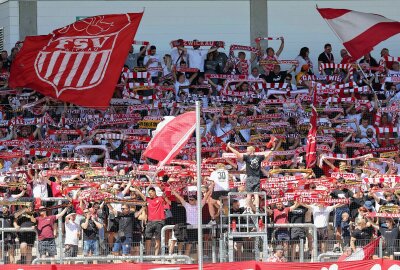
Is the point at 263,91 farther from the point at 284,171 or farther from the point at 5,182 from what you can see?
the point at 5,182

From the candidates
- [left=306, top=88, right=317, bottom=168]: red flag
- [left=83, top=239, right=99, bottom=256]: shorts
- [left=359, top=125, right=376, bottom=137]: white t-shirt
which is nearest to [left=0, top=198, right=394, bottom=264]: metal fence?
[left=83, top=239, right=99, bottom=256]: shorts

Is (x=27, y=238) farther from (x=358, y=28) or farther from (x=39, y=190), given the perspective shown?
(x=358, y=28)

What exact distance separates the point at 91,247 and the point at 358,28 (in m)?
10.7

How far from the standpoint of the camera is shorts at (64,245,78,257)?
27.4 metres

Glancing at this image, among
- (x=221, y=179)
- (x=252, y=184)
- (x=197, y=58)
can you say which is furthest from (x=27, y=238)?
(x=197, y=58)

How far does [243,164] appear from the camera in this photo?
31438 mm

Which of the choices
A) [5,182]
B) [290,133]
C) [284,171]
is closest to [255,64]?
[290,133]

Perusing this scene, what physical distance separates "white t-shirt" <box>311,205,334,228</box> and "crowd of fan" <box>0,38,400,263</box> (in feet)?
0.08

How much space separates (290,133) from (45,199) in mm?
6704

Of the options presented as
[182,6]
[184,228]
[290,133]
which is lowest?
[184,228]

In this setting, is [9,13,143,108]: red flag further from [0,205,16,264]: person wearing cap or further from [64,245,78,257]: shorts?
[64,245,78,257]: shorts

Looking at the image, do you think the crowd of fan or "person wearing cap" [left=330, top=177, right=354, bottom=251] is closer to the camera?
the crowd of fan

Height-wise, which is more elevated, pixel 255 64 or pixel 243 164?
pixel 255 64

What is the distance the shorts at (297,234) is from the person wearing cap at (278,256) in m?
0.71
